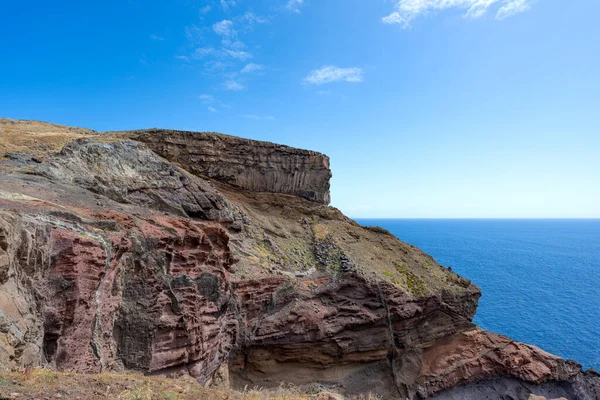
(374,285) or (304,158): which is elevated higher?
(304,158)

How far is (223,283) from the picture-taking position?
1933 cm

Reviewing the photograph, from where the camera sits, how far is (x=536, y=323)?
47.2 m

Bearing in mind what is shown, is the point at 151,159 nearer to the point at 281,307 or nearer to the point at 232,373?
the point at 281,307

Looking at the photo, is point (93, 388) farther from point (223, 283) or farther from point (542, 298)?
point (542, 298)

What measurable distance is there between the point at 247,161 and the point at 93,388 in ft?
82.1

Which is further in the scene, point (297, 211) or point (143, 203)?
point (297, 211)

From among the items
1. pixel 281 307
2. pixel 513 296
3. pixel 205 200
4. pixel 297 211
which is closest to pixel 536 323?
pixel 513 296

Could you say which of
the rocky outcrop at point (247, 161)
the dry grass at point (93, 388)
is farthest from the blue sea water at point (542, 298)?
the dry grass at point (93, 388)

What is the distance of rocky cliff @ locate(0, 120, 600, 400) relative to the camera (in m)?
12.1

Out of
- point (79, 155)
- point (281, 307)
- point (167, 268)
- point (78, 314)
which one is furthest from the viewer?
point (281, 307)

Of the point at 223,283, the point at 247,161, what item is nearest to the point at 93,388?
the point at 223,283

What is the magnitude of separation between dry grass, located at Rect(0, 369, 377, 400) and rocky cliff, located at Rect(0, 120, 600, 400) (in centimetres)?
132

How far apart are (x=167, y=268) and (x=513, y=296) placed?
64.6 metres

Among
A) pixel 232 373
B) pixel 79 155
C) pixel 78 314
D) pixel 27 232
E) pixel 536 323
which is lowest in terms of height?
pixel 536 323
